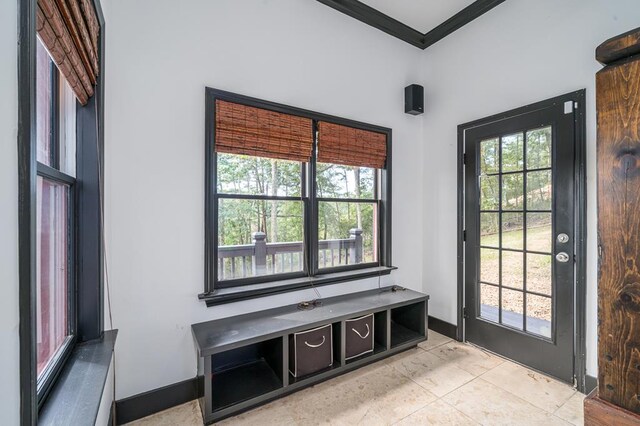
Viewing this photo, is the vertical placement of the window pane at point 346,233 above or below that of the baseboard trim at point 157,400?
above

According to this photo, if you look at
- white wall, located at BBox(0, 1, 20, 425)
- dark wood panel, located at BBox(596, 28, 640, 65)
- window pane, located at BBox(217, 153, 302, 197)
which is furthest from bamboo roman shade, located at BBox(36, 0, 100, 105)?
dark wood panel, located at BBox(596, 28, 640, 65)

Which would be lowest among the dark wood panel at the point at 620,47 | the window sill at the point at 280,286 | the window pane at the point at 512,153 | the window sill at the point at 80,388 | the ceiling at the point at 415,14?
the window sill at the point at 80,388

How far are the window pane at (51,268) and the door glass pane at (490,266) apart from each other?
→ 325cm

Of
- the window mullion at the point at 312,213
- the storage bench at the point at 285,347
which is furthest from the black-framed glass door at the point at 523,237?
the window mullion at the point at 312,213

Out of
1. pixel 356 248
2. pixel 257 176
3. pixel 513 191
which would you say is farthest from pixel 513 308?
pixel 257 176

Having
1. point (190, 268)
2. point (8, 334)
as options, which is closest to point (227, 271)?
point (190, 268)

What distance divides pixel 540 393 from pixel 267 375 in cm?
205

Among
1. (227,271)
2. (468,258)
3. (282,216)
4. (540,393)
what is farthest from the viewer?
(468,258)

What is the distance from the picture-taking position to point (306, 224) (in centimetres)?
272

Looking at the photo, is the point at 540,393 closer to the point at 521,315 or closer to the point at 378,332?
the point at 521,315

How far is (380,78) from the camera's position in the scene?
3176 millimetres

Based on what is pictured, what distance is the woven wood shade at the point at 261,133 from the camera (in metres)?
2.23

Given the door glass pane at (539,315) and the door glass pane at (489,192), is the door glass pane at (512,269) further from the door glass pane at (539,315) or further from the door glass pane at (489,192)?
the door glass pane at (489,192)

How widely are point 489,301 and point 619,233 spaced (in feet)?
8.22
